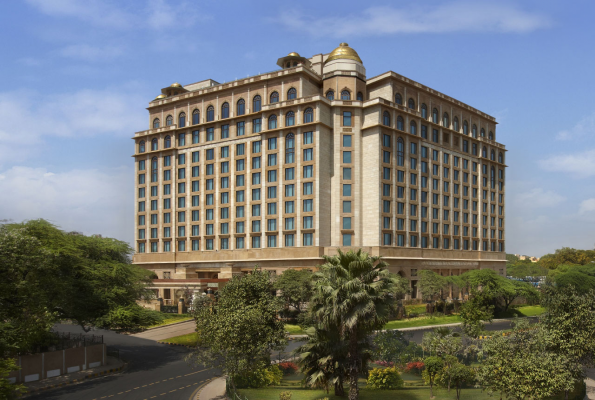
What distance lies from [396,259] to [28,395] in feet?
217

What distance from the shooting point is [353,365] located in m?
30.0

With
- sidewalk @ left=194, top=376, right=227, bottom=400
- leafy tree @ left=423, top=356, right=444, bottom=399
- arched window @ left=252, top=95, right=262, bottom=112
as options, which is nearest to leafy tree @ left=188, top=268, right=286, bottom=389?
sidewalk @ left=194, top=376, right=227, bottom=400

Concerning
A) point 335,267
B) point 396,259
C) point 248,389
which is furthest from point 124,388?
point 396,259

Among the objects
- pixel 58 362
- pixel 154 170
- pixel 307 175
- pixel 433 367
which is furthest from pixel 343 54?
pixel 58 362

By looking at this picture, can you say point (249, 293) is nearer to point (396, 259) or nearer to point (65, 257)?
point (65, 257)

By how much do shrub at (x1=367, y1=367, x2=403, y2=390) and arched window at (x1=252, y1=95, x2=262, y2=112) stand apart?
70.5 m

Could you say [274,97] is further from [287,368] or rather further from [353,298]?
[353,298]

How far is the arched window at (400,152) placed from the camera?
94750 millimetres

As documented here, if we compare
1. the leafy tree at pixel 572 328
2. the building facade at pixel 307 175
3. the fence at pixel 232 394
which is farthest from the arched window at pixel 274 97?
the leafy tree at pixel 572 328

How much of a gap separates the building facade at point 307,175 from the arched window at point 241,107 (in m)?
0.23

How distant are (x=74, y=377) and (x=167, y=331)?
2554cm

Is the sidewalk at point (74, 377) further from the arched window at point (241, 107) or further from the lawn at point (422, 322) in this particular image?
the arched window at point (241, 107)

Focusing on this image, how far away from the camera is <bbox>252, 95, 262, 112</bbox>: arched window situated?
97875mm

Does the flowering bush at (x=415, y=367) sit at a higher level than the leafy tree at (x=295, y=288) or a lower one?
lower
